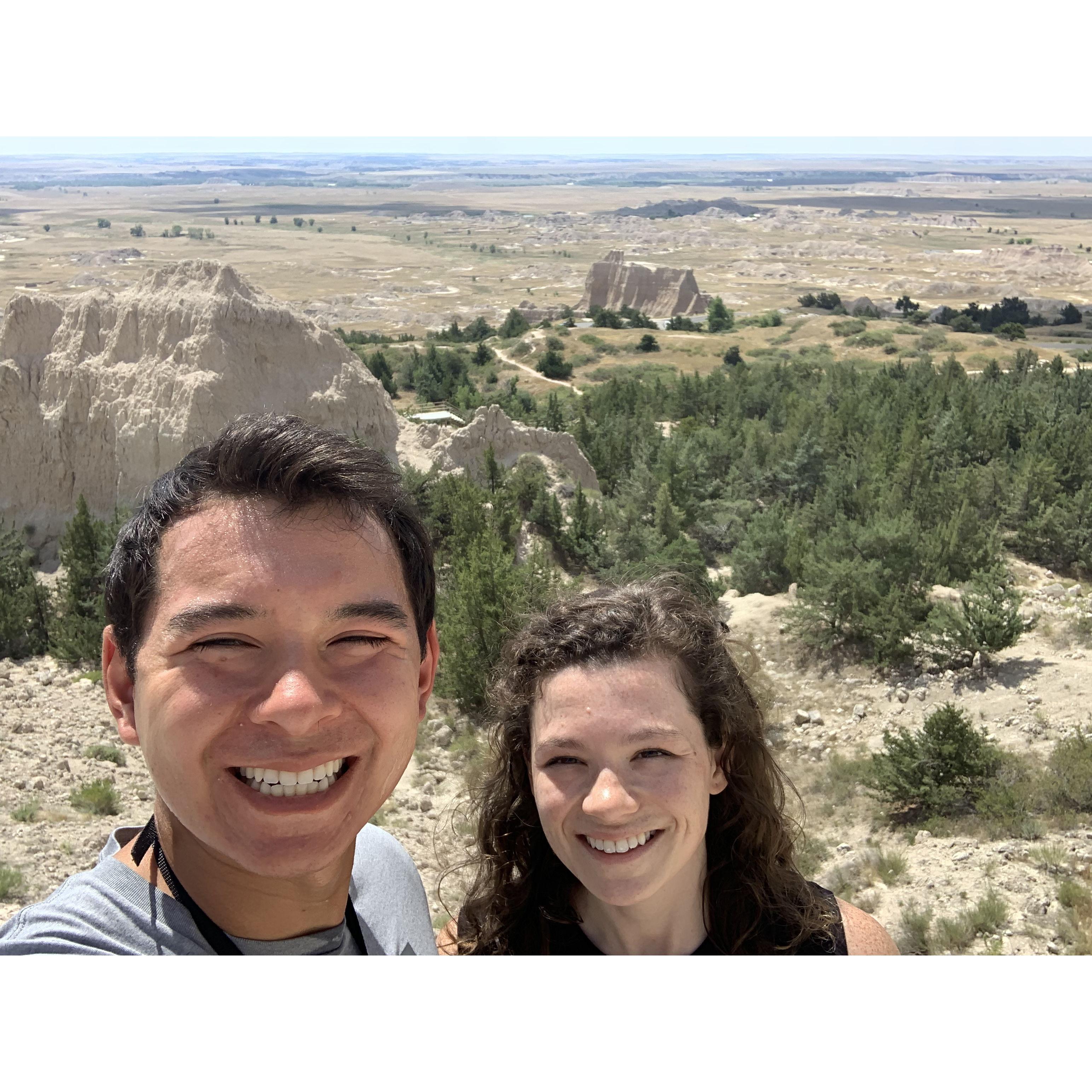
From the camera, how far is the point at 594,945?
245cm

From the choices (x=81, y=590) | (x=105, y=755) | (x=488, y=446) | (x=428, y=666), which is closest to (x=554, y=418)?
(x=488, y=446)

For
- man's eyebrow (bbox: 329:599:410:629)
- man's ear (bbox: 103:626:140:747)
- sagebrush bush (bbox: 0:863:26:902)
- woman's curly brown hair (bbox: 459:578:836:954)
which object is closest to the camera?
man's eyebrow (bbox: 329:599:410:629)

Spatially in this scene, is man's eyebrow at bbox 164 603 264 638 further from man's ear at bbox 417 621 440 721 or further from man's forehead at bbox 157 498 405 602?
man's ear at bbox 417 621 440 721

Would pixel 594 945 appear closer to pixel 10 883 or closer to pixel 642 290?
pixel 10 883

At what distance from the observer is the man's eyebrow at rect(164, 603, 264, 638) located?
5.04ft

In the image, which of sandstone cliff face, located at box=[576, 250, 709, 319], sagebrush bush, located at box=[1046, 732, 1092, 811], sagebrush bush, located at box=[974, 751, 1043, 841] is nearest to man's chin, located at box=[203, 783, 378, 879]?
sagebrush bush, located at box=[974, 751, 1043, 841]

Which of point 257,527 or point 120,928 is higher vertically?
point 257,527

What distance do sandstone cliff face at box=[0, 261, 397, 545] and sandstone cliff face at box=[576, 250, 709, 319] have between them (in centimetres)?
5425

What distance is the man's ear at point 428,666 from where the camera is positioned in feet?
6.24

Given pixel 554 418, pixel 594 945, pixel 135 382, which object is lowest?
pixel 554 418

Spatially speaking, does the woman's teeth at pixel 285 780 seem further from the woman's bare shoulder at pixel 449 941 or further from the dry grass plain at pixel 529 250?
the dry grass plain at pixel 529 250

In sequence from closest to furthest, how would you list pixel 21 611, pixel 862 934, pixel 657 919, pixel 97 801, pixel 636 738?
pixel 636 738 → pixel 657 919 → pixel 862 934 → pixel 97 801 → pixel 21 611

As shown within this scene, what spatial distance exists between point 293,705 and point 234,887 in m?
0.44

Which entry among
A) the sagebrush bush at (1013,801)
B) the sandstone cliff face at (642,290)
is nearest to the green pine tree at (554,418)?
the sagebrush bush at (1013,801)
